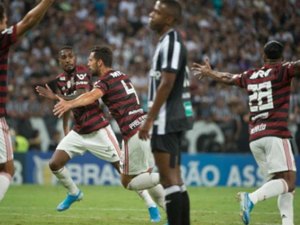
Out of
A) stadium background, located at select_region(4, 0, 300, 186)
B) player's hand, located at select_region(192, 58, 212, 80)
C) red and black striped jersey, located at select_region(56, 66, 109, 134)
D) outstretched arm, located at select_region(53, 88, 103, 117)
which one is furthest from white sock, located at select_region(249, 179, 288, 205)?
stadium background, located at select_region(4, 0, 300, 186)

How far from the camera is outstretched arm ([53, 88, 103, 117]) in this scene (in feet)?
26.6

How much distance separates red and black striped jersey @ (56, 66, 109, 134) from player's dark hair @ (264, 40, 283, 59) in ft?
11.3

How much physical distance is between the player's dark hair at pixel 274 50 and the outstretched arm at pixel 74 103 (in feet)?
7.07

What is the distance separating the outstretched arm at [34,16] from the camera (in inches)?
293

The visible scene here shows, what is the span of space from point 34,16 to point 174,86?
5.27 ft

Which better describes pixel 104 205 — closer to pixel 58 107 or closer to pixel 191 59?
pixel 58 107

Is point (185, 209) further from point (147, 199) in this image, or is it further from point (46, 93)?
point (147, 199)

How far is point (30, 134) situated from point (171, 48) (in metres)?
13.2

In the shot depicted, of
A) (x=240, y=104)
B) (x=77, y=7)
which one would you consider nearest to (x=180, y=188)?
(x=240, y=104)

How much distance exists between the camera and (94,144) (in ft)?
38.2

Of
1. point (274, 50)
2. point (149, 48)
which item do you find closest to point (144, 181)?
point (274, 50)

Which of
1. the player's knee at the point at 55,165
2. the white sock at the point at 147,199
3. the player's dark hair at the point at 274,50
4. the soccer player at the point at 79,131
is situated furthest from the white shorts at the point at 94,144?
the player's dark hair at the point at 274,50

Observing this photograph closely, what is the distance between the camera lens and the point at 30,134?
1997cm

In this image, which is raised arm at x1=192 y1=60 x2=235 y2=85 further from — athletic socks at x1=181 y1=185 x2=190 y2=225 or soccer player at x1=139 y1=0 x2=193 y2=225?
athletic socks at x1=181 y1=185 x2=190 y2=225
